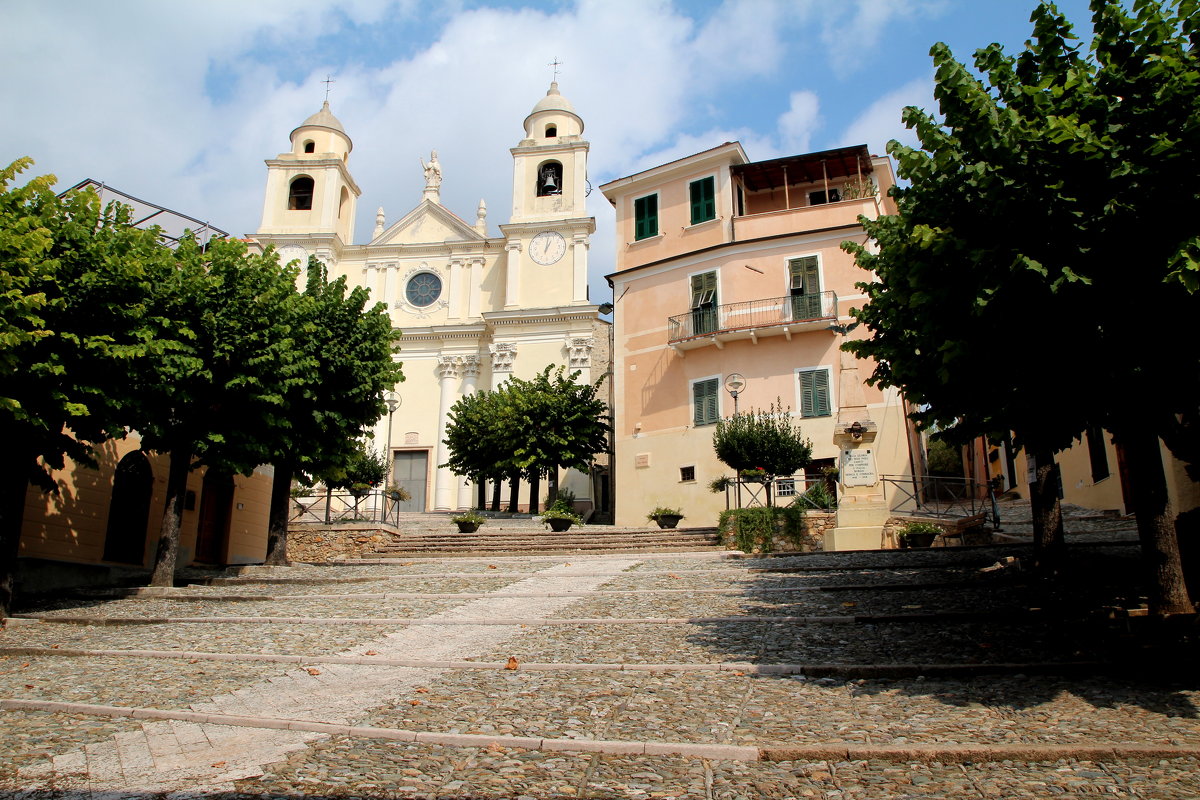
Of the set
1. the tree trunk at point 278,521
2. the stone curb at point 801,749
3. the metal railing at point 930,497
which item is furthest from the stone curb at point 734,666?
the metal railing at point 930,497

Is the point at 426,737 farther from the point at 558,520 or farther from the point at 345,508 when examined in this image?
the point at 345,508

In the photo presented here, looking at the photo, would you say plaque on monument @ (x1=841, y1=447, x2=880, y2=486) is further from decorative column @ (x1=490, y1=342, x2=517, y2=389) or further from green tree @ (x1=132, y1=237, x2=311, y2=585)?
decorative column @ (x1=490, y1=342, x2=517, y2=389)

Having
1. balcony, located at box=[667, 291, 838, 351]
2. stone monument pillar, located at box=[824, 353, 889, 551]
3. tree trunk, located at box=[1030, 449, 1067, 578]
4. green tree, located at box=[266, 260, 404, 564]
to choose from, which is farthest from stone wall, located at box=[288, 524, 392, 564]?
tree trunk, located at box=[1030, 449, 1067, 578]

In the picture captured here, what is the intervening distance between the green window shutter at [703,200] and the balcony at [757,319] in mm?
3564

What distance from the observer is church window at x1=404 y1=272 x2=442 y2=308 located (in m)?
41.7

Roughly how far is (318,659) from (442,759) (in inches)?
142

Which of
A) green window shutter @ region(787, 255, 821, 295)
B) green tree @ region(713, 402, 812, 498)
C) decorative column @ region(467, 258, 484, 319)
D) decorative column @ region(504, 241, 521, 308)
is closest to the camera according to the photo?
green tree @ region(713, 402, 812, 498)

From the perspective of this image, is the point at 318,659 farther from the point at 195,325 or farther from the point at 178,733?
the point at 195,325

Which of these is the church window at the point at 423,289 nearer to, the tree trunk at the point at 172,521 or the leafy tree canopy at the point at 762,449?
the leafy tree canopy at the point at 762,449

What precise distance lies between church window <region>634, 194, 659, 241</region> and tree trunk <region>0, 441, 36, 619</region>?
22.4 metres

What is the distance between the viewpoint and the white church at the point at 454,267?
127ft

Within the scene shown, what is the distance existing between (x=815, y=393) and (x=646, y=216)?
30.3 feet

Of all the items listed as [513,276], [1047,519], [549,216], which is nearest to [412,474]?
[513,276]

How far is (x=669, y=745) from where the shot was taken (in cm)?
546
